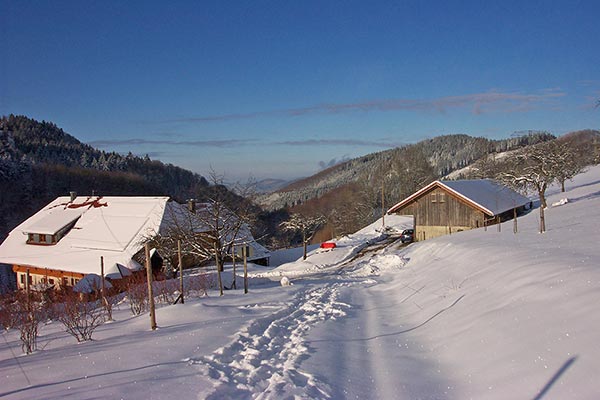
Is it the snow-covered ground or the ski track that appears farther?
Result: the ski track

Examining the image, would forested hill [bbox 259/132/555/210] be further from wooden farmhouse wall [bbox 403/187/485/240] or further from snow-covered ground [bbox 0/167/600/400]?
snow-covered ground [bbox 0/167/600/400]

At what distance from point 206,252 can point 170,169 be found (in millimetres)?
134918

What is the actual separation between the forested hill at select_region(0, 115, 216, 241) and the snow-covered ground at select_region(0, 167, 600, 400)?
6073cm

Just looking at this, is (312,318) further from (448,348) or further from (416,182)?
(416,182)

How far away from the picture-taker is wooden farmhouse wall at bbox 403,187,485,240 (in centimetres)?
3123

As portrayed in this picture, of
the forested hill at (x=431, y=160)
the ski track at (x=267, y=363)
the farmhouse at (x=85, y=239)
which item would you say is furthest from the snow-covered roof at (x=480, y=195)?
the forested hill at (x=431, y=160)

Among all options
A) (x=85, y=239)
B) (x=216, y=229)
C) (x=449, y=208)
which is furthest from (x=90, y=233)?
(x=449, y=208)

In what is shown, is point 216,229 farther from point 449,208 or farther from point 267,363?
point 449,208

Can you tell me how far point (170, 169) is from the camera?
148m

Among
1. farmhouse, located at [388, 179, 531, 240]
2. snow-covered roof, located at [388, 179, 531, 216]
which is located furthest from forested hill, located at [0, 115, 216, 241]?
snow-covered roof, located at [388, 179, 531, 216]

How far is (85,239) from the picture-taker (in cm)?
3256

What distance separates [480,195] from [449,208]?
3.51 metres

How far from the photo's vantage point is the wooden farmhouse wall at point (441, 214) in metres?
31.2

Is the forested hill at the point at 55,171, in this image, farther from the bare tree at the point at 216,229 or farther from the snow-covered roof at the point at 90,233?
the bare tree at the point at 216,229
